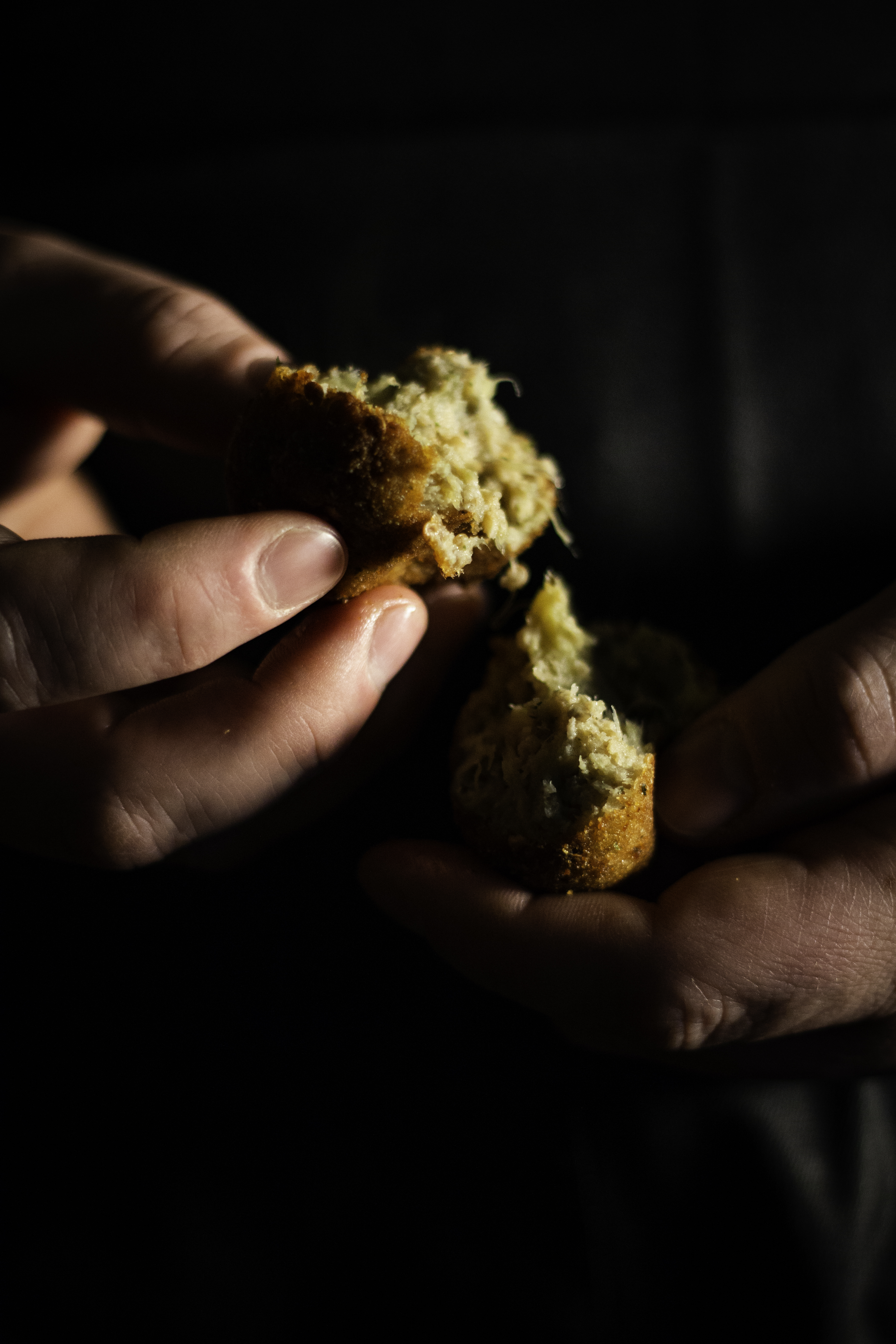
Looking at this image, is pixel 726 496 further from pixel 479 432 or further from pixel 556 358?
pixel 479 432

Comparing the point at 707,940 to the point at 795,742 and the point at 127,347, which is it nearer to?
the point at 795,742

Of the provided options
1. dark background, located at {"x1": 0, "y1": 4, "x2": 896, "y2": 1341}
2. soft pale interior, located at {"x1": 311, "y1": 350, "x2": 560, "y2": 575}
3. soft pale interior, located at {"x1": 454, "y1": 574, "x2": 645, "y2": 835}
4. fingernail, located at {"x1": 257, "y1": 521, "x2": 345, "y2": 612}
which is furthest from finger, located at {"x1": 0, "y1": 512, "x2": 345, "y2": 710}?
dark background, located at {"x1": 0, "y1": 4, "x2": 896, "y2": 1341}

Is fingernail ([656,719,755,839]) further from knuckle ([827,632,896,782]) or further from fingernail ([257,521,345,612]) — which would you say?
fingernail ([257,521,345,612])

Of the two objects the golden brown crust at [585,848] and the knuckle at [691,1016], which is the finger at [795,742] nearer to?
the golden brown crust at [585,848]

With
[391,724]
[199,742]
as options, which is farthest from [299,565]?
[391,724]

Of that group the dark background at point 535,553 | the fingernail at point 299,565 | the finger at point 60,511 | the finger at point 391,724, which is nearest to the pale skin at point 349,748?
the fingernail at point 299,565

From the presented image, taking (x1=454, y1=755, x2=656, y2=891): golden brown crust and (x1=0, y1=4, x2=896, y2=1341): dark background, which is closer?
(x1=454, y1=755, x2=656, y2=891): golden brown crust

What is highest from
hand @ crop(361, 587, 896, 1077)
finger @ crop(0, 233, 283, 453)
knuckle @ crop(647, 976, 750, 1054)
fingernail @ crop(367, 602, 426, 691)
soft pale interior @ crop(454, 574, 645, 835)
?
finger @ crop(0, 233, 283, 453)
